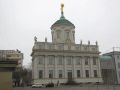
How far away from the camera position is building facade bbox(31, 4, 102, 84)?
2530 inches

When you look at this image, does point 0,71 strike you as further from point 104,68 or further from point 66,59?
point 104,68

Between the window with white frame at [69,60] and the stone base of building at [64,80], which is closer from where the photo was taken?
the stone base of building at [64,80]

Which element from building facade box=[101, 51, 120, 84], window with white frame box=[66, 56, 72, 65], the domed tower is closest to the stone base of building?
window with white frame box=[66, 56, 72, 65]

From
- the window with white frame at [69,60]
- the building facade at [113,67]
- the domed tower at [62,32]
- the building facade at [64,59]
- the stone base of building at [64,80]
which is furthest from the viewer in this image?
the building facade at [113,67]

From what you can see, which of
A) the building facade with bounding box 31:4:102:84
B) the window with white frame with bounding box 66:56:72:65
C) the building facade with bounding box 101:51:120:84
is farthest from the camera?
the building facade with bounding box 101:51:120:84

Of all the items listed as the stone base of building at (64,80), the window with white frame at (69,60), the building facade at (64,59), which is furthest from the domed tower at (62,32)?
the stone base of building at (64,80)

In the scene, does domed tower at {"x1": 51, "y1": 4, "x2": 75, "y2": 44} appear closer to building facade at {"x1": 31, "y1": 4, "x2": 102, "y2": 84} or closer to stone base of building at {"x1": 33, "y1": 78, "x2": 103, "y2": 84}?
building facade at {"x1": 31, "y1": 4, "x2": 102, "y2": 84}

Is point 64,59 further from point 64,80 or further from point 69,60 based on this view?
point 64,80

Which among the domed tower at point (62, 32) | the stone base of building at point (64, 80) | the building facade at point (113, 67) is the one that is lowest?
the stone base of building at point (64, 80)

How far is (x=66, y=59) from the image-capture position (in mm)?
67500

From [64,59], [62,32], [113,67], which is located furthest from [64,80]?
[113,67]

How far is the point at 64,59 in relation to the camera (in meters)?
67.0

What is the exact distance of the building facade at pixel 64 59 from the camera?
64250mm

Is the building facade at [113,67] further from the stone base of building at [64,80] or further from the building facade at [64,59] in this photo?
the stone base of building at [64,80]
